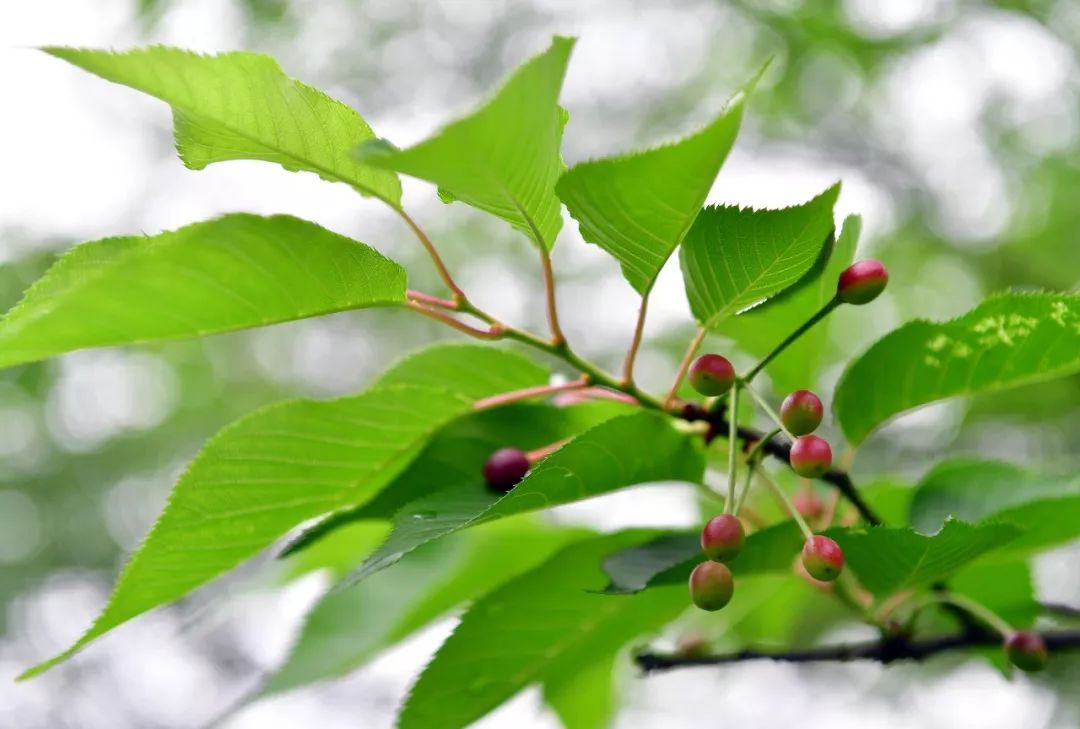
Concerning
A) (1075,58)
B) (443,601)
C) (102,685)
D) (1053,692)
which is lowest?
(1053,692)

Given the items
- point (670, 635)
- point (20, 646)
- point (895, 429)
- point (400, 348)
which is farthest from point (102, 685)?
point (670, 635)

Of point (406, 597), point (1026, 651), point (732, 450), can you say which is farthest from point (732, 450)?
point (406, 597)

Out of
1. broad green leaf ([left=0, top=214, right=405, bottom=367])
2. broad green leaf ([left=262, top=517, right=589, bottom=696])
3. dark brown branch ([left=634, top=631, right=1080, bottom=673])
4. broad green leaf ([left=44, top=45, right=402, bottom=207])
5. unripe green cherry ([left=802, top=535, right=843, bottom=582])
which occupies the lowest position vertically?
dark brown branch ([left=634, top=631, right=1080, bottom=673])

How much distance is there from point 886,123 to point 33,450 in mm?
4395

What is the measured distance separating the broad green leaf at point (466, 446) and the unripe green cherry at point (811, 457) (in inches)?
9.0

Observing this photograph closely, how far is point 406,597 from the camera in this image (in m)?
1.31

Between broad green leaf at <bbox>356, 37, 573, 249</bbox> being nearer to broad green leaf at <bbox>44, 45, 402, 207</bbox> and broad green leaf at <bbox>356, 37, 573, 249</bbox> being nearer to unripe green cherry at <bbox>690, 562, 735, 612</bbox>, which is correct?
broad green leaf at <bbox>44, 45, 402, 207</bbox>

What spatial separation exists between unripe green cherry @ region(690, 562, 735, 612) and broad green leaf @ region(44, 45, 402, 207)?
364 millimetres

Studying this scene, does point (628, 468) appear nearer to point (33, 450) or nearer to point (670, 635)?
point (670, 635)

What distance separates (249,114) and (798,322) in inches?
21.1

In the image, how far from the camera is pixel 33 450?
17.6 ft

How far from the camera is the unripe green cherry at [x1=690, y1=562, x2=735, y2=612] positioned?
72cm

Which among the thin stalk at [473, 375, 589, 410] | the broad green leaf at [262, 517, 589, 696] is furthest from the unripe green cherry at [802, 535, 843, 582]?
the broad green leaf at [262, 517, 589, 696]

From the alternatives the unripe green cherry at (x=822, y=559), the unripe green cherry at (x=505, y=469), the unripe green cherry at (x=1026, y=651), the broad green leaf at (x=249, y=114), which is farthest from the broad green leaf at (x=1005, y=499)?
the broad green leaf at (x=249, y=114)
